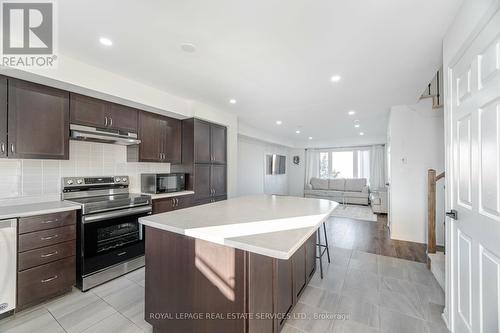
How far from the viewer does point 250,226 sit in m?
1.38

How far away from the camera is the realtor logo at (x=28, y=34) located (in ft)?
5.12

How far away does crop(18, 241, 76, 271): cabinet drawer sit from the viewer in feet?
6.08

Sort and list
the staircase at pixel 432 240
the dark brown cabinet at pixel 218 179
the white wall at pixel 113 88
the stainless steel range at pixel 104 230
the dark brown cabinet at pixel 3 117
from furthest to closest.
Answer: the dark brown cabinet at pixel 218 179 < the staircase at pixel 432 240 < the stainless steel range at pixel 104 230 < the white wall at pixel 113 88 < the dark brown cabinet at pixel 3 117

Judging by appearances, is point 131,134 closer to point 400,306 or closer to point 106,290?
point 106,290

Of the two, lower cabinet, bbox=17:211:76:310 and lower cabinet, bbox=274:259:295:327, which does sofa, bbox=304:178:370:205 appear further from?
lower cabinet, bbox=17:211:76:310

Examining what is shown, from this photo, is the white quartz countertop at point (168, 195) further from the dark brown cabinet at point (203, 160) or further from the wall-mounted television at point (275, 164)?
the wall-mounted television at point (275, 164)

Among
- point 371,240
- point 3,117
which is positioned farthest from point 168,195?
point 371,240

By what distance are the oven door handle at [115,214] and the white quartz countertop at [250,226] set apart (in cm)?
118

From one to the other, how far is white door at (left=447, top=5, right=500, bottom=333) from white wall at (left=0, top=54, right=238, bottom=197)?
324cm

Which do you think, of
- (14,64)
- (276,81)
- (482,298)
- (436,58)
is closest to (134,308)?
(14,64)

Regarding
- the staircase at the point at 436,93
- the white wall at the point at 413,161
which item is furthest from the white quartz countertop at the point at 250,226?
the staircase at the point at 436,93

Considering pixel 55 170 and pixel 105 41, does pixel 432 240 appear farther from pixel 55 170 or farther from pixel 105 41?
pixel 55 170

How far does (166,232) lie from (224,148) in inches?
112

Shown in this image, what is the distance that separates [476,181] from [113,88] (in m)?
3.51
